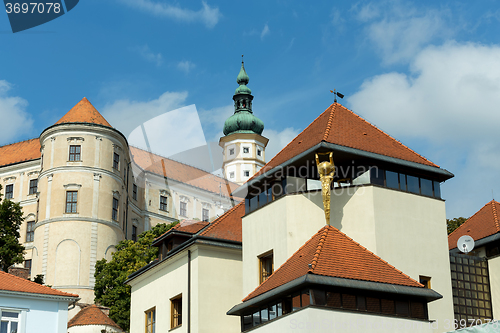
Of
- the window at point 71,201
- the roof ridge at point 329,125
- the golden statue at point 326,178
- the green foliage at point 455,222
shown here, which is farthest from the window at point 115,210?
the golden statue at point 326,178

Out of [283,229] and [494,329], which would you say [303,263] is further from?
[494,329]

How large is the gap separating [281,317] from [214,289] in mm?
6776

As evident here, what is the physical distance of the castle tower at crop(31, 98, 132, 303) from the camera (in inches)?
2280

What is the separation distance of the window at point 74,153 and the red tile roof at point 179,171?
1882cm

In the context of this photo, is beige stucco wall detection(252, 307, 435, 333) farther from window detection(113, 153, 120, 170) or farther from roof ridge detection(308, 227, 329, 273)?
window detection(113, 153, 120, 170)

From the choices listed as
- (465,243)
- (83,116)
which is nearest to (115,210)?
(83,116)

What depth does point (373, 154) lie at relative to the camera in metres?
24.0

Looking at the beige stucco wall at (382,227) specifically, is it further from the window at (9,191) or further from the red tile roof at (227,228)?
the window at (9,191)

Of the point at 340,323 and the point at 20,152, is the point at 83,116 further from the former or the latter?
the point at 340,323

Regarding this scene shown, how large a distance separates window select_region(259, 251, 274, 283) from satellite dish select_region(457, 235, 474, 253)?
765 cm

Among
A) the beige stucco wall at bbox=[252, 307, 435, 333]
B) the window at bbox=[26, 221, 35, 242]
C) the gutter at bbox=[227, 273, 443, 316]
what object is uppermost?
the window at bbox=[26, 221, 35, 242]

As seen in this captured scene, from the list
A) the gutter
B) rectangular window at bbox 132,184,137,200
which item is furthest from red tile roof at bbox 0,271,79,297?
rectangular window at bbox 132,184,137,200

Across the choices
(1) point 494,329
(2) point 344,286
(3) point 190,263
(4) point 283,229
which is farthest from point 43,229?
(1) point 494,329

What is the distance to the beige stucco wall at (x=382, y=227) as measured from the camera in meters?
23.3
